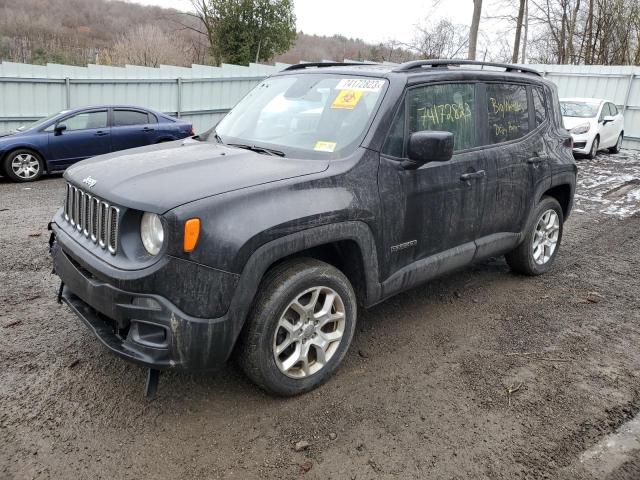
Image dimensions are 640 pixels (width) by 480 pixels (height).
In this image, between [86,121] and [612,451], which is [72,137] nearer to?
[86,121]

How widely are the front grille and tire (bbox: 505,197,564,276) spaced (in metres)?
3.61

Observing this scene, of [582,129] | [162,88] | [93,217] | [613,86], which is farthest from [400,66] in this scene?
[613,86]

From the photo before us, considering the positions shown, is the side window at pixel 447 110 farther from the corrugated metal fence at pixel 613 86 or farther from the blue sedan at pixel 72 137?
the corrugated metal fence at pixel 613 86

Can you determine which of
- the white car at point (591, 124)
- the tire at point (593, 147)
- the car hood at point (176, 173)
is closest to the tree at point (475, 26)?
the white car at point (591, 124)

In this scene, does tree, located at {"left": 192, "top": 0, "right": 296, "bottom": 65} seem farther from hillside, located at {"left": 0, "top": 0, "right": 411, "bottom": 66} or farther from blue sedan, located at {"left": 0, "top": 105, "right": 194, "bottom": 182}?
blue sedan, located at {"left": 0, "top": 105, "right": 194, "bottom": 182}

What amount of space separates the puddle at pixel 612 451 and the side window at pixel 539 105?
283cm

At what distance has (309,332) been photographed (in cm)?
315

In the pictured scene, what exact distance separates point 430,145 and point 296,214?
100cm

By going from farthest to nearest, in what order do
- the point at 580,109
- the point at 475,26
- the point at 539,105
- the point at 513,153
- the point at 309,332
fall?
the point at 475,26 → the point at 580,109 → the point at 539,105 → the point at 513,153 → the point at 309,332

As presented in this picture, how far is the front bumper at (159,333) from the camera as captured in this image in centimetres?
262

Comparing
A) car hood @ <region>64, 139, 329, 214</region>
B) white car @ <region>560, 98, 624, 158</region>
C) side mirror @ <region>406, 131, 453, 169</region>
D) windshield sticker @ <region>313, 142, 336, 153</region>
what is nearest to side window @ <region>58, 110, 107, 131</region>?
→ car hood @ <region>64, 139, 329, 214</region>

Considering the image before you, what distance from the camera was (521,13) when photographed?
77.2 feet

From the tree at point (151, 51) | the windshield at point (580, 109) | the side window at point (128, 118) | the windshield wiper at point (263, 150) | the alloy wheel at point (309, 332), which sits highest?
the tree at point (151, 51)

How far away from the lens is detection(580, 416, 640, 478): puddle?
8.84 feet
